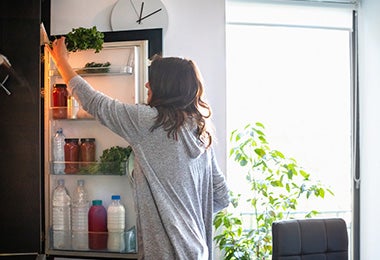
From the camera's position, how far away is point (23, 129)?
1.59 m

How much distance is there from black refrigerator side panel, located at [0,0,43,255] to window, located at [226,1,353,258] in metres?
1.20

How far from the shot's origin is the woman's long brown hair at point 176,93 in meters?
1.29

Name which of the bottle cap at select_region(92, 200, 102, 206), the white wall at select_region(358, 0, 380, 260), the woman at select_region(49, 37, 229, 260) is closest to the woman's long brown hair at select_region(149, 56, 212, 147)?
the woman at select_region(49, 37, 229, 260)

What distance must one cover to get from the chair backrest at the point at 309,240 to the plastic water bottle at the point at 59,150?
1.01 meters

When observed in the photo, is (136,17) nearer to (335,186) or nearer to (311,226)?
(311,226)

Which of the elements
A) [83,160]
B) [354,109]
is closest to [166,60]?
[83,160]

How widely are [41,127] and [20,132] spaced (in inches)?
6.2

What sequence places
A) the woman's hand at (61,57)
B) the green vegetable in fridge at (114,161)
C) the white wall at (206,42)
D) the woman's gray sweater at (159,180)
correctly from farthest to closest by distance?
1. the white wall at (206,42)
2. the green vegetable in fridge at (114,161)
3. the woman's hand at (61,57)
4. the woman's gray sweater at (159,180)

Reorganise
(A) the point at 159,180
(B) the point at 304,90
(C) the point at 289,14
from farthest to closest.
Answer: (B) the point at 304,90
(C) the point at 289,14
(A) the point at 159,180

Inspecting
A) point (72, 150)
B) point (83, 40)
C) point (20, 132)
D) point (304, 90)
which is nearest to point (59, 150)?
point (72, 150)

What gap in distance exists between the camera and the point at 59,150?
1.84 m

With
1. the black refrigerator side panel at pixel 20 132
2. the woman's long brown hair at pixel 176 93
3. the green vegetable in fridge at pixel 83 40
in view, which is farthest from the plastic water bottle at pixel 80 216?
the woman's long brown hair at pixel 176 93

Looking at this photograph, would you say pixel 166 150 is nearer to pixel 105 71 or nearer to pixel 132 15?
pixel 105 71

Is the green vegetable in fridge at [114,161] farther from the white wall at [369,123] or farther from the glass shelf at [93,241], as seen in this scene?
the white wall at [369,123]
